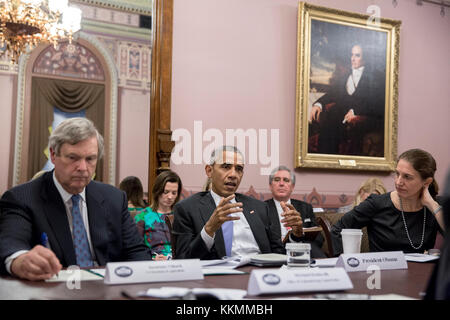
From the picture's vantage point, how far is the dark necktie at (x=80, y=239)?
2285mm

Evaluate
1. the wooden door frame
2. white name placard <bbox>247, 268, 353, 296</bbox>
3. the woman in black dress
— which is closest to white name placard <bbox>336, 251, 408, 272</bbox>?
white name placard <bbox>247, 268, 353, 296</bbox>

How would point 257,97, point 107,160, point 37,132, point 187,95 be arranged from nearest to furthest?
1. point 187,95
2. point 257,97
3. point 107,160
4. point 37,132

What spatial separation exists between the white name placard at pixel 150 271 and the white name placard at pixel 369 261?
0.62 meters

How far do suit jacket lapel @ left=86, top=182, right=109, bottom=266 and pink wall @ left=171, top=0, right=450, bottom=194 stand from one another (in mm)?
3073

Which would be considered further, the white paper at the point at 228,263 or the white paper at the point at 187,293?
the white paper at the point at 228,263

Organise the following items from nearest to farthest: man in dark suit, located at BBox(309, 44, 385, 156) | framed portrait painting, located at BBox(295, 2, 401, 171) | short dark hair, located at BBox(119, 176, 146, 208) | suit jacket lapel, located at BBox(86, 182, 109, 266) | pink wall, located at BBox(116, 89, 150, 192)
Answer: suit jacket lapel, located at BBox(86, 182, 109, 266), short dark hair, located at BBox(119, 176, 146, 208), pink wall, located at BBox(116, 89, 150, 192), framed portrait painting, located at BBox(295, 2, 401, 171), man in dark suit, located at BBox(309, 44, 385, 156)

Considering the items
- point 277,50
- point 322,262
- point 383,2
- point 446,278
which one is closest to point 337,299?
point 446,278

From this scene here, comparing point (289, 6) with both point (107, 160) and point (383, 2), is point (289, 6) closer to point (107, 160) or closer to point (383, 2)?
point (383, 2)

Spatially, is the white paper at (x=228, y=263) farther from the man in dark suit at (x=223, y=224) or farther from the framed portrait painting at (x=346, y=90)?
the framed portrait painting at (x=346, y=90)

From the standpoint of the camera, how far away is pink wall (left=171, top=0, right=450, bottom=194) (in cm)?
561

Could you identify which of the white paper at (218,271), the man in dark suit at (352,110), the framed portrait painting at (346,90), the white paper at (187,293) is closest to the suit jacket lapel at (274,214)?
the framed portrait painting at (346,90)

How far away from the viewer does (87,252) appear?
7.59 ft

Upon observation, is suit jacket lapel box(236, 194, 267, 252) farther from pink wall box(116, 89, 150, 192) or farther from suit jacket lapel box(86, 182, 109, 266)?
pink wall box(116, 89, 150, 192)

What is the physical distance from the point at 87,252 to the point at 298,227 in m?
1.08
